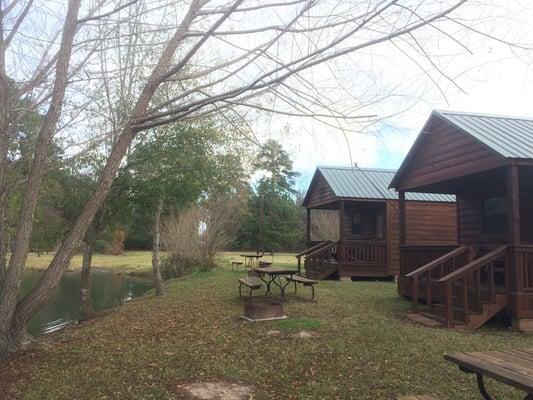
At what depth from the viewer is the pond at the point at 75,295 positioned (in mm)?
13553

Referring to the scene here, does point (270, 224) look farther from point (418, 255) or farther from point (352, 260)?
point (418, 255)

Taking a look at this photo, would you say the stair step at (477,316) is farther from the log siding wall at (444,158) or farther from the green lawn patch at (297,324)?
the log siding wall at (444,158)

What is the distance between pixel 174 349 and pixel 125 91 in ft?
20.5

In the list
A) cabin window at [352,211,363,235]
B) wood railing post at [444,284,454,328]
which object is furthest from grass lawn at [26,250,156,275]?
wood railing post at [444,284,454,328]

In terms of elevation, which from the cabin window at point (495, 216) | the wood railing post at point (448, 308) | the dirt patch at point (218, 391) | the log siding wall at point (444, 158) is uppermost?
the log siding wall at point (444, 158)

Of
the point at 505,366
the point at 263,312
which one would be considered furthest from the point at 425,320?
the point at 505,366

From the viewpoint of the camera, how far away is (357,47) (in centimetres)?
529

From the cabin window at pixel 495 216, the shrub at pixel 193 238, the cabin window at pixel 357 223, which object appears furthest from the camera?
the shrub at pixel 193 238

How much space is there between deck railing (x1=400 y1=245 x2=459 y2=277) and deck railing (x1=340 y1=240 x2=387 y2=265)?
4917mm

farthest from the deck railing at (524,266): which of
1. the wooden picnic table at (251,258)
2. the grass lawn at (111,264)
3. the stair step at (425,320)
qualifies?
the grass lawn at (111,264)

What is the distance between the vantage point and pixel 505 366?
3197mm

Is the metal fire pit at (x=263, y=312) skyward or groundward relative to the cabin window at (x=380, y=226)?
groundward

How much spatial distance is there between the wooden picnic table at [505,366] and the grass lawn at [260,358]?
52.9 inches

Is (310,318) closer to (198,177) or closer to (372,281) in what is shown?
(198,177)
